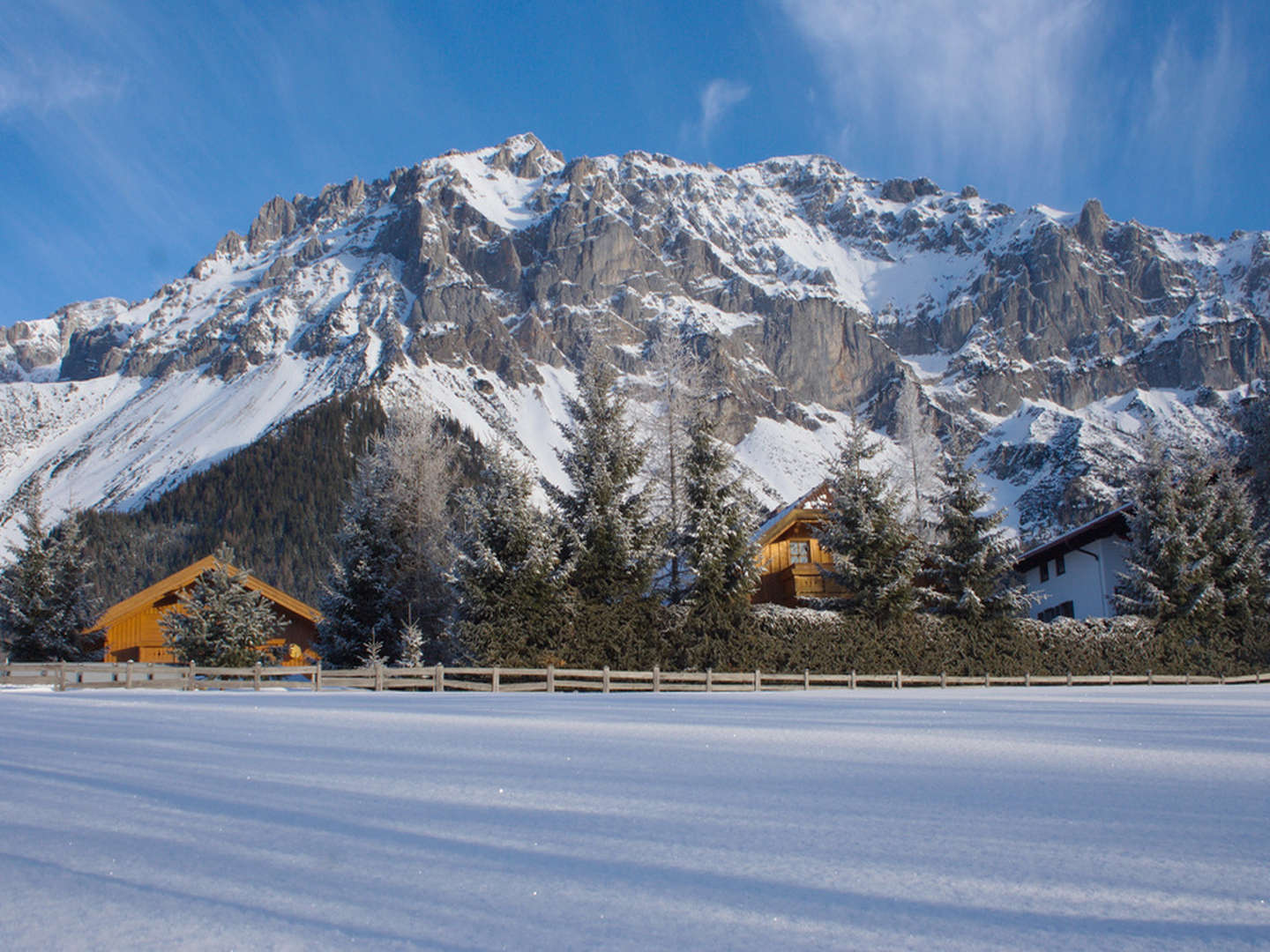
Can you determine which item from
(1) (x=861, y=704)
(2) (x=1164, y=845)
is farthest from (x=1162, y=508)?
(2) (x=1164, y=845)

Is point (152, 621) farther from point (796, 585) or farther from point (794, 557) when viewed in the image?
point (794, 557)

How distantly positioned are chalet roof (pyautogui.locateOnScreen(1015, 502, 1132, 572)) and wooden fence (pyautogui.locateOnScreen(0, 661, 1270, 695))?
9949 mm

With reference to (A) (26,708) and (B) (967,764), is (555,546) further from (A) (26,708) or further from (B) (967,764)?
(B) (967,764)

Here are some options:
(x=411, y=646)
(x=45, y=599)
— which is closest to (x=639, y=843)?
(x=411, y=646)

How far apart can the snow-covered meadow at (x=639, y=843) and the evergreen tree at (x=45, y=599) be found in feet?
92.6

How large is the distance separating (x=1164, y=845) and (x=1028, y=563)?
1507 inches

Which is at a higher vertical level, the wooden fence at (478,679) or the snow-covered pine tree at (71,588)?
the snow-covered pine tree at (71,588)

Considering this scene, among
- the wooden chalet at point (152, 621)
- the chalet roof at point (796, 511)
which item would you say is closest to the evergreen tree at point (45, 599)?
the wooden chalet at point (152, 621)

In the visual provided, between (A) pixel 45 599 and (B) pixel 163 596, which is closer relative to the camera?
(A) pixel 45 599

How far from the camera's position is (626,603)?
22.5 m

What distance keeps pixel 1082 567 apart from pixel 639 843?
36.6 metres

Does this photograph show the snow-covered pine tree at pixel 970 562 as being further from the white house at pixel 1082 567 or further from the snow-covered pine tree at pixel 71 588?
the snow-covered pine tree at pixel 71 588

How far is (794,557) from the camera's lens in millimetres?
34844

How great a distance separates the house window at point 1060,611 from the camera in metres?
35.9
